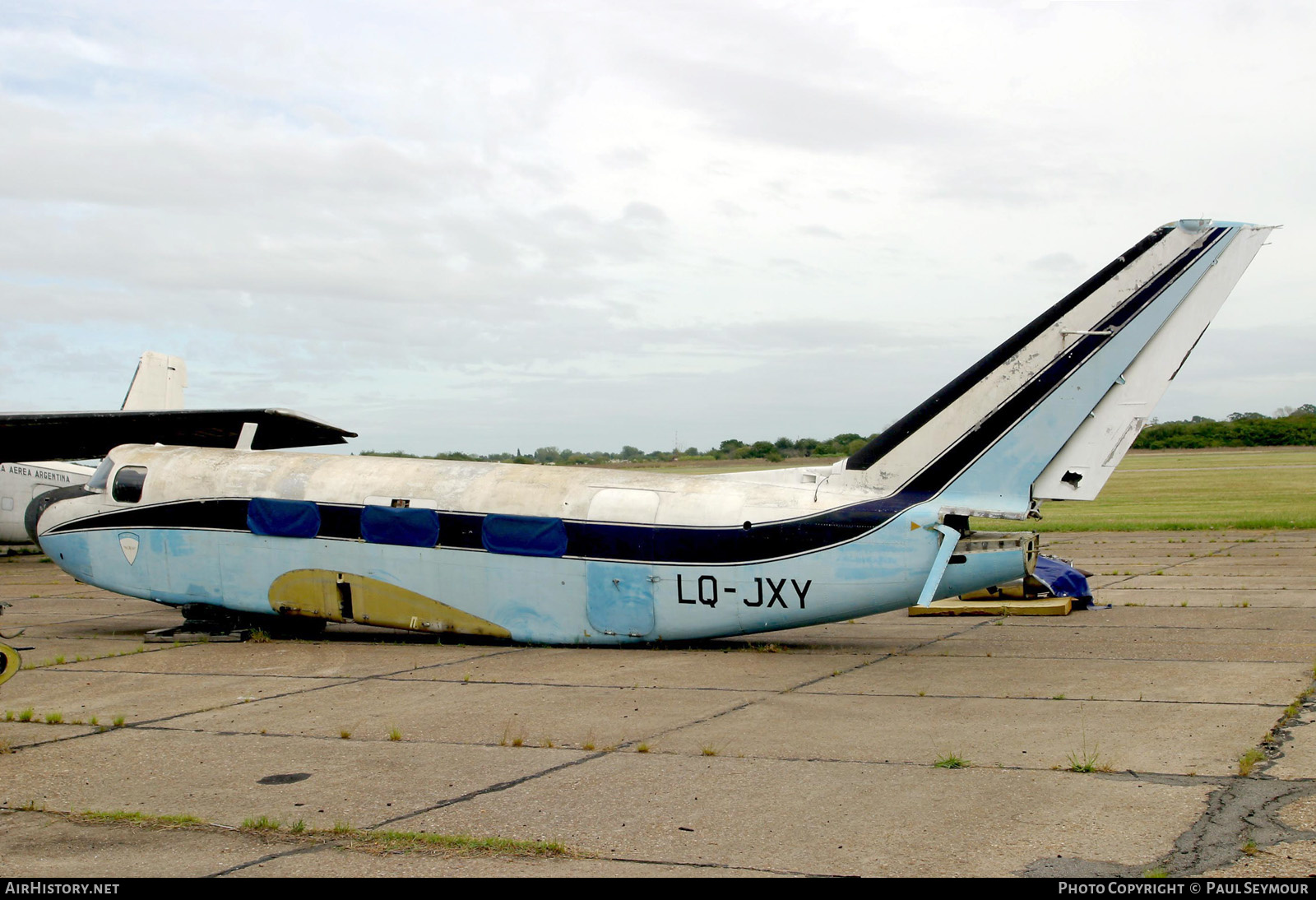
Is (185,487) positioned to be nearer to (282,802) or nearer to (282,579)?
(282,579)

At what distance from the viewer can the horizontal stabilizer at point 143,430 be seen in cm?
2206

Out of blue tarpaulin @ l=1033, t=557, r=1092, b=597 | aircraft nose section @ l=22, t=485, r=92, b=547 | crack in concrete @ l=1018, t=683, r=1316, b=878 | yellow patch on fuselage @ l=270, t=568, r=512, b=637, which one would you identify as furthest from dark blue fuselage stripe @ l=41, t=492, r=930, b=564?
blue tarpaulin @ l=1033, t=557, r=1092, b=597

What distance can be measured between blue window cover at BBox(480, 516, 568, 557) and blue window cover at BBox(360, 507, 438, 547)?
0.85 metres

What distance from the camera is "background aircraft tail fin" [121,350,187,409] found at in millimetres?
35469

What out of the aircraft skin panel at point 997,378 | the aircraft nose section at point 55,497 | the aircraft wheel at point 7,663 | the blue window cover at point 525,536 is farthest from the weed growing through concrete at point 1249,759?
the aircraft nose section at point 55,497

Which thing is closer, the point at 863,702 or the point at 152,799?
the point at 152,799

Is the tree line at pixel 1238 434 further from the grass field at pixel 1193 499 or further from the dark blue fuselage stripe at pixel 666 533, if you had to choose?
the dark blue fuselage stripe at pixel 666 533

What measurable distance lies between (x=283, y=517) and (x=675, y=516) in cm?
626

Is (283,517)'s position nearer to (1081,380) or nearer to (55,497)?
(55,497)

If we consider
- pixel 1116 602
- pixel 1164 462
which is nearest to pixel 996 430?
pixel 1116 602

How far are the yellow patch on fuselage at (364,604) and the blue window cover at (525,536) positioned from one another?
1187 millimetres

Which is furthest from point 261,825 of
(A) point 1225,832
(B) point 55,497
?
(B) point 55,497

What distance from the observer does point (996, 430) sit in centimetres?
1330

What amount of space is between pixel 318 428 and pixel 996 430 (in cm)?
1543
